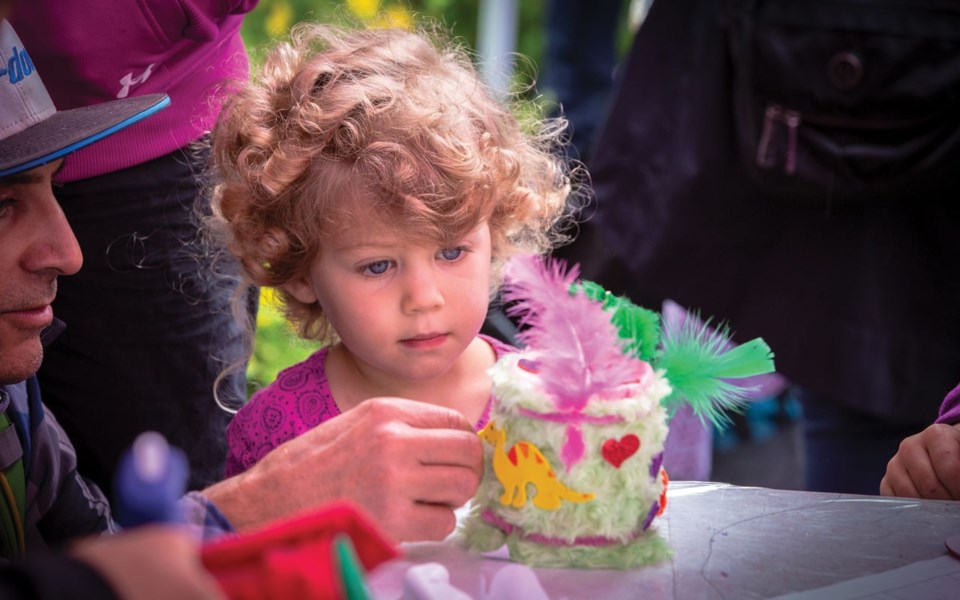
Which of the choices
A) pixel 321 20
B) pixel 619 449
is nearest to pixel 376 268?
pixel 619 449

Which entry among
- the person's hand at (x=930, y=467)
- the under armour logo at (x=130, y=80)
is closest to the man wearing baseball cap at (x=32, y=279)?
the under armour logo at (x=130, y=80)

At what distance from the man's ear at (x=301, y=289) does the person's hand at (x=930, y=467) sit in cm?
80

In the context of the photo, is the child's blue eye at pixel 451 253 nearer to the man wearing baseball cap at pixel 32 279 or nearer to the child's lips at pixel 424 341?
the child's lips at pixel 424 341

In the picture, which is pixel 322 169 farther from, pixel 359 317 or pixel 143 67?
pixel 143 67

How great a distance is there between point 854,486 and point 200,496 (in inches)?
62.9

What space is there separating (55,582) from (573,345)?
0.53 meters

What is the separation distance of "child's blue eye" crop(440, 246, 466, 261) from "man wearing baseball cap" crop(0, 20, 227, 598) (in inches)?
16.0

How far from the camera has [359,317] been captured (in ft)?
4.55

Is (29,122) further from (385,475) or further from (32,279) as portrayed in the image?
(385,475)

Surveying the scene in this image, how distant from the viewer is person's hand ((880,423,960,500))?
122cm

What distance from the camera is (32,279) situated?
4.20 feet

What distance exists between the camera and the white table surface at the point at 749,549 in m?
0.98

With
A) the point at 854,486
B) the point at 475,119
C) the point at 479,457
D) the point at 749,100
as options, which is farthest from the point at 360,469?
the point at 854,486

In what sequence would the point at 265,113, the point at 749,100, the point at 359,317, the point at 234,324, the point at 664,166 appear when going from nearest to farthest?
the point at 359,317 < the point at 265,113 < the point at 234,324 < the point at 749,100 < the point at 664,166
